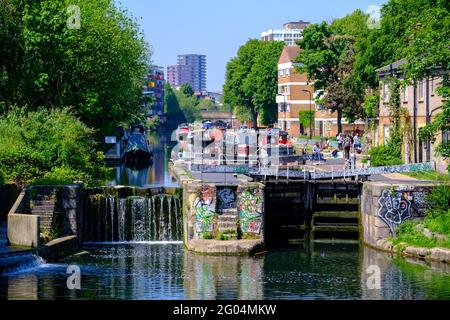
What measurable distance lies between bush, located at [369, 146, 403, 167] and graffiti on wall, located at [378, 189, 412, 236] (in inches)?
671

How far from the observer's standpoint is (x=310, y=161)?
82500mm

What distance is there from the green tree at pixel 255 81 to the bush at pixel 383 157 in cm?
10023

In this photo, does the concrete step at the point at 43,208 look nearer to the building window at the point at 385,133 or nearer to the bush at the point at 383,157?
the bush at the point at 383,157

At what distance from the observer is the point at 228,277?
4697 cm

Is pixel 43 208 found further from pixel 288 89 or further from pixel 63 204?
pixel 288 89

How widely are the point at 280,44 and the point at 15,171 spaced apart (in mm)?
124765

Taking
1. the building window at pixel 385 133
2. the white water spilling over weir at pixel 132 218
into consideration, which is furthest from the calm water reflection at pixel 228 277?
the building window at pixel 385 133

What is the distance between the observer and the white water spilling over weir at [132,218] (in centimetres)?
5925

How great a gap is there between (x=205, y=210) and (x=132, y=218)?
6276 mm

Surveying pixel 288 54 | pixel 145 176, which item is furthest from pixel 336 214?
pixel 288 54

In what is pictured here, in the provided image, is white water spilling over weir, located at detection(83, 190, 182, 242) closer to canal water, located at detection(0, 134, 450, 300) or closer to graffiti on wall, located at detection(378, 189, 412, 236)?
canal water, located at detection(0, 134, 450, 300)

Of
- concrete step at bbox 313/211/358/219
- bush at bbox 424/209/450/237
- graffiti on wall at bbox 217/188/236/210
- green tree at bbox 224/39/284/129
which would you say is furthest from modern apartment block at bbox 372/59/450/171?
green tree at bbox 224/39/284/129
